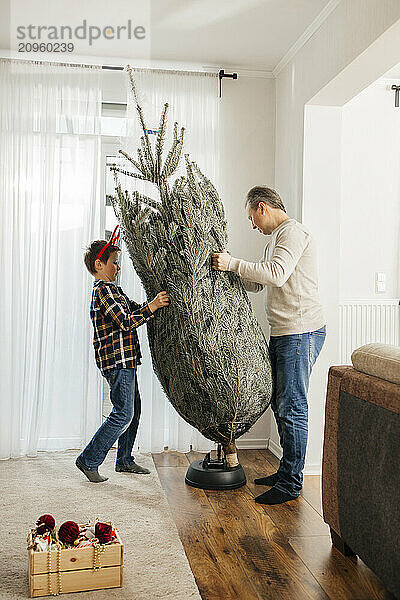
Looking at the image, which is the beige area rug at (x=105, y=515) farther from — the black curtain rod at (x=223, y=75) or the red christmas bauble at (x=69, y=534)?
the black curtain rod at (x=223, y=75)

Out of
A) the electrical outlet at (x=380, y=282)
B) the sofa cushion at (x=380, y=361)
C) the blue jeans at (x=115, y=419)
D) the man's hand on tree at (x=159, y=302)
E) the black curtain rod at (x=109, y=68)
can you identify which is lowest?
the blue jeans at (x=115, y=419)

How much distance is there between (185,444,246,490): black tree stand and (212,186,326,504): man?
0.23 meters

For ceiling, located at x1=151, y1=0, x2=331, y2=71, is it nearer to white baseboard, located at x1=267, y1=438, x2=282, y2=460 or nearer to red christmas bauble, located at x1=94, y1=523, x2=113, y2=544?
white baseboard, located at x1=267, y1=438, x2=282, y2=460

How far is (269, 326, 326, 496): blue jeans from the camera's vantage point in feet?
11.2

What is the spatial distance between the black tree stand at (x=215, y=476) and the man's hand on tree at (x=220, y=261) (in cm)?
101

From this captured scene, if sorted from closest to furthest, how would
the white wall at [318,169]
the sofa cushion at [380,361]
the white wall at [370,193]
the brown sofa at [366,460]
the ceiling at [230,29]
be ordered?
the brown sofa at [366,460] < the sofa cushion at [380,361] < the ceiling at [230,29] < the white wall at [318,169] < the white wall at [370,193]

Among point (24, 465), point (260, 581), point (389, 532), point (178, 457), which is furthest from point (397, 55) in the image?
point (24, 465)

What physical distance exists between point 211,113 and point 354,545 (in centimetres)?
288

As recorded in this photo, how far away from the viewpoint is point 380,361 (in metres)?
2.36

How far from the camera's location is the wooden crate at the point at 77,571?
2.27 m

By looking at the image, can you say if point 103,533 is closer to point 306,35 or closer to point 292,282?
point 292,282

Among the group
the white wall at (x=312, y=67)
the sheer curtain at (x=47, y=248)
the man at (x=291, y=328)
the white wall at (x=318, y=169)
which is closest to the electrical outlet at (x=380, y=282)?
the white wall at (x=318, y=169)

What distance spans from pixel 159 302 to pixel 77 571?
144 cm

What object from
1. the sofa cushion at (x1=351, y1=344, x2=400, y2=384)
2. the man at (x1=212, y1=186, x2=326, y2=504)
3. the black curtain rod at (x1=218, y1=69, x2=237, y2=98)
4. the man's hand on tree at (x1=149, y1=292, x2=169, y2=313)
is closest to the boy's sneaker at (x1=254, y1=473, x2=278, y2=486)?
the man at (x1=212, y1=186, x2=326, y2=504)
